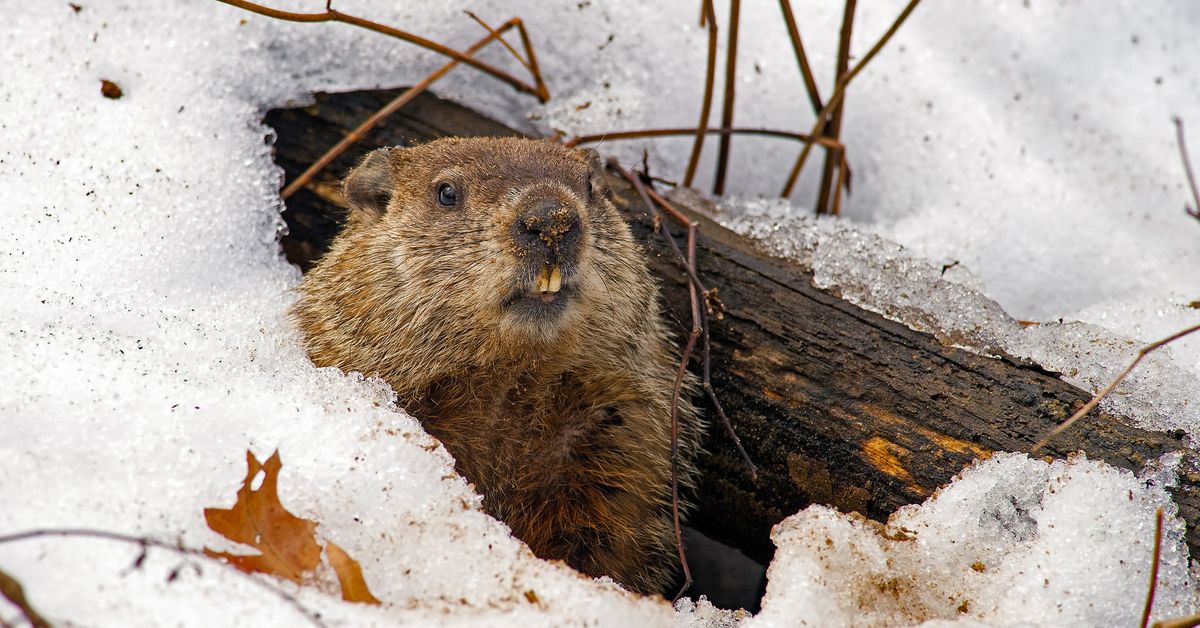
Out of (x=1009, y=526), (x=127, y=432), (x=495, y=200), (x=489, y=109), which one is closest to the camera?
(x=127, y=432)

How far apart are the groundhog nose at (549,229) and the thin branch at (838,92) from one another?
69.9 inches

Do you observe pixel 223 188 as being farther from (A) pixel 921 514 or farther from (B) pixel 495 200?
(A) pixel 921 514

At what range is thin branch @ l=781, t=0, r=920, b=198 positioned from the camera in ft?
14.1

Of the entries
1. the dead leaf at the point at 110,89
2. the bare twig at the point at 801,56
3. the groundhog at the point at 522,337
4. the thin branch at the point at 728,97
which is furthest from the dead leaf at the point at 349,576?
the bare twig at the point at 801,56

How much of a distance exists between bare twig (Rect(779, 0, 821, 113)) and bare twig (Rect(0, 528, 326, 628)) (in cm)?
329

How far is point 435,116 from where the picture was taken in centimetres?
451

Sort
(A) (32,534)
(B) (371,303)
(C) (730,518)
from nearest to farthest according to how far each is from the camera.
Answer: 1. (A) (32,534)
2. (B) (371,303)
3. (C) (730,518)

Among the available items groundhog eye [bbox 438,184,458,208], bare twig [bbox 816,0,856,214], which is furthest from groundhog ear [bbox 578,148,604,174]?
bare twig [bbox 816,0,856,214]

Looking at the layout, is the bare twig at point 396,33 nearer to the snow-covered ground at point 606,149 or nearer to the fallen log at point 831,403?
the snow-covered ground at point 606,149

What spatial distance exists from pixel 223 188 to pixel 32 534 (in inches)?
87.6

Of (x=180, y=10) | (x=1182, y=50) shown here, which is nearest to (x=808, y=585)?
(x=180, y=10)

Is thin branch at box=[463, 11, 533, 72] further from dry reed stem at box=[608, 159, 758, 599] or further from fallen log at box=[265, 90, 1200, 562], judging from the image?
dry reed stem at box=[608, 159, 758, 599]

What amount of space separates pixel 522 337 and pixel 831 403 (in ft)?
3.90

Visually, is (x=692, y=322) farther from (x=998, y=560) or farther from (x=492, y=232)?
(x=998, y=560)
